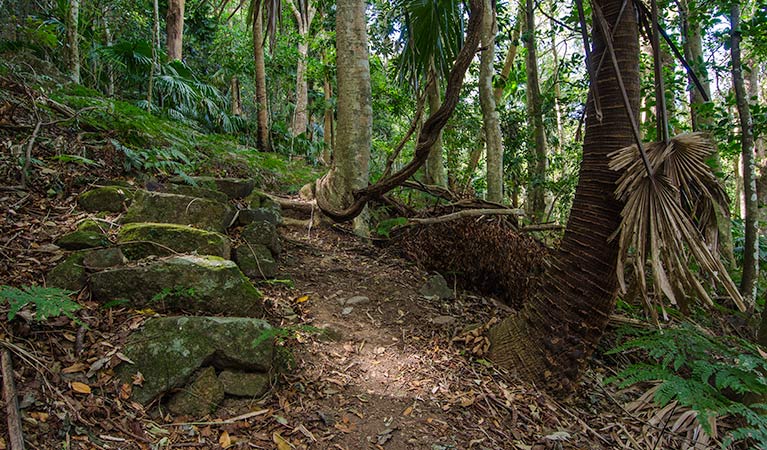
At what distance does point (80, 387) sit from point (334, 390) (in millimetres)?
1091

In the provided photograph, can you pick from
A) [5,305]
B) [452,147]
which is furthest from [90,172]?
[452,147]

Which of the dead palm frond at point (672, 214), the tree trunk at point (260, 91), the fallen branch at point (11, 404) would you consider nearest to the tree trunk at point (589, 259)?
the dead palm frond at point (672, 214)

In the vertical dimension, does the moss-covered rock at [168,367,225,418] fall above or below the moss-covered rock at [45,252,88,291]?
below

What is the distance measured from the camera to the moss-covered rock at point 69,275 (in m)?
2.01

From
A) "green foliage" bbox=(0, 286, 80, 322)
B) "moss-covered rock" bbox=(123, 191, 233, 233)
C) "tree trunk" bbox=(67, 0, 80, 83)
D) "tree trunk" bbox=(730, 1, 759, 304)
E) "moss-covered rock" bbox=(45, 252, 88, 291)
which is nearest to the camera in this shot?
"green foliage" bbox=(0, 286, 80, 322)

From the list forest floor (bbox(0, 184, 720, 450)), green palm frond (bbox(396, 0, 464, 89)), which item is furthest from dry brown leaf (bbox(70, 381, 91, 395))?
green palm frond (bbox(396, 0, 464, 89))

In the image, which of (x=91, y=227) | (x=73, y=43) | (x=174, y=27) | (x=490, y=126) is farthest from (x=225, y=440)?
(x=174, y=27)

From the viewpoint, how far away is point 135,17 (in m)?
9.48

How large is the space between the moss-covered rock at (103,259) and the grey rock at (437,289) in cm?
209

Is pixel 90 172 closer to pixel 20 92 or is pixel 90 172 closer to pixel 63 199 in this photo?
pixel 63 199

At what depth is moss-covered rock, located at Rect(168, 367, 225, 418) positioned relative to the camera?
168 centimetres

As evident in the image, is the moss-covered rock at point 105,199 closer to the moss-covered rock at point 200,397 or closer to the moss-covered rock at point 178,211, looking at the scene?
the moss-covered rock at point 178,211

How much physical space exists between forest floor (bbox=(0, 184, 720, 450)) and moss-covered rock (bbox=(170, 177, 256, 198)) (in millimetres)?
1091

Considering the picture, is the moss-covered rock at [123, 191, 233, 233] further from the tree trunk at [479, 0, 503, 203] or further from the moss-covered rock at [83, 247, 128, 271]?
the tree trunk at [479, 0, 503, 203]
